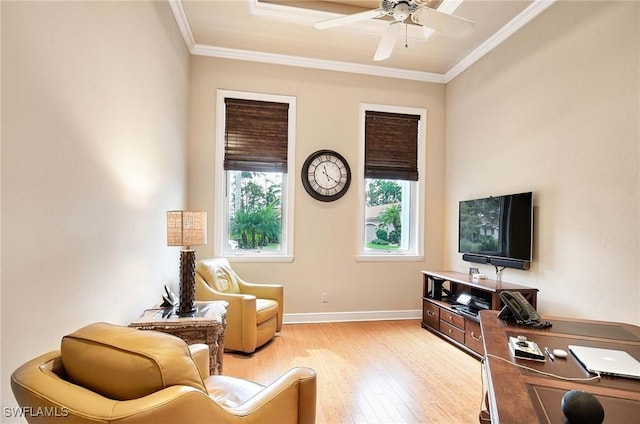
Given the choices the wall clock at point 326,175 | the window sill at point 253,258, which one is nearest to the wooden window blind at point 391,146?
the wall clock at point 326,175

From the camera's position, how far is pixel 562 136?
2.86 meters

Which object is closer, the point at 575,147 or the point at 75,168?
the point at 75,168

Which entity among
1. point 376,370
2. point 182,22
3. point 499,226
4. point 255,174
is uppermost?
point 182,22

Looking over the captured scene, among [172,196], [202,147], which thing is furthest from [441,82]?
[172,196]

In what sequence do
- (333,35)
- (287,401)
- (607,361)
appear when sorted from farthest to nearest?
(333,35) < (287,401) < (607,361)

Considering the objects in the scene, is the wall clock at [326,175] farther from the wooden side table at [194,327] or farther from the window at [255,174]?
the wooden side table at [194,327]

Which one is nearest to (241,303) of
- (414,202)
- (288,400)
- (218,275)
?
(218,275)

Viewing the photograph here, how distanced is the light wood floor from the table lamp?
0.85m

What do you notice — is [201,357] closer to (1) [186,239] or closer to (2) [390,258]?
(1) [186,239]

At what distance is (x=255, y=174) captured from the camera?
13.9 feet

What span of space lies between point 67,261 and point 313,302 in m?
3.10

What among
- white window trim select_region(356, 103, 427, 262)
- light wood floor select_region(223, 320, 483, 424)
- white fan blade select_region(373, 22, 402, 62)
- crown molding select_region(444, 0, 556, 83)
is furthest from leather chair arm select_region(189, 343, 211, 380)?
crown molding select_region(444, 0, 556, 83)

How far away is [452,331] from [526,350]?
102 inches

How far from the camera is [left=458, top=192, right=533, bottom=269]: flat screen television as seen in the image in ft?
10.1
